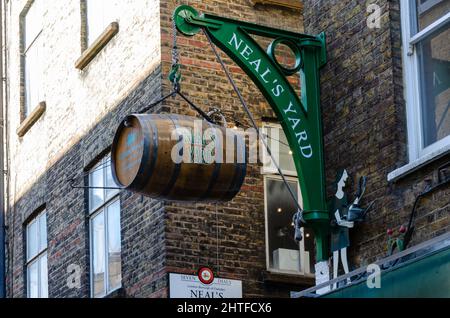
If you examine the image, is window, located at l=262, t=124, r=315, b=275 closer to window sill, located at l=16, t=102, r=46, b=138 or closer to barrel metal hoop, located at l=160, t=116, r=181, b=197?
barrel metal hoop, located at l=160, t=116, r=181, b=197

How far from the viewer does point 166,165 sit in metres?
11.4

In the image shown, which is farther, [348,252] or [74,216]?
[74,216]

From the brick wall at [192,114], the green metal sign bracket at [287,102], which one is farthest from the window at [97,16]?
the green metal sign bracket at [287,102]

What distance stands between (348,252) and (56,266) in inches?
296

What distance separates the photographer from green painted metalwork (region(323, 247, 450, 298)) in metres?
9.21

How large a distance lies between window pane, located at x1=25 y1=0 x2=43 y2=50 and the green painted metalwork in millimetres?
10846

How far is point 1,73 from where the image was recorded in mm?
21250

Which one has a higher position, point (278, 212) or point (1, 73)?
point (1, 73)

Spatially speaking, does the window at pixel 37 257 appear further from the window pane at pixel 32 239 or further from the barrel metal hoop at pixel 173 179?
the barrel metal hoop at pixel 173 179

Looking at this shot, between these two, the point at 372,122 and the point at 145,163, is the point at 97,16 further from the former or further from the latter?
the point at 372,122
